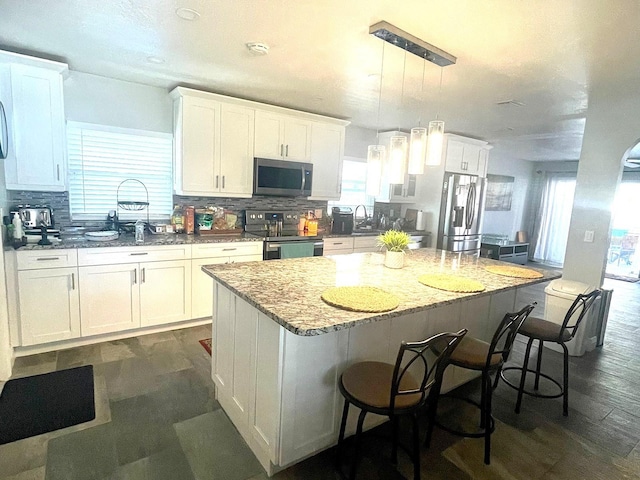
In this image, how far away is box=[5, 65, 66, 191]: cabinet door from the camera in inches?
111

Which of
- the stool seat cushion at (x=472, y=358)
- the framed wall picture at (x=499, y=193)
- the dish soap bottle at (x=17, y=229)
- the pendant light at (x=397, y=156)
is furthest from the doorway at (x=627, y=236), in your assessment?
the dish soap bottle at (x=17, y=229)

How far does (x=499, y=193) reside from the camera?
309 inches

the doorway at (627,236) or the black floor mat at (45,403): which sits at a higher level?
the doorway at (627,236)

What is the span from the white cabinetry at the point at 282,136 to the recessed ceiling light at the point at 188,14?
6.11 feet

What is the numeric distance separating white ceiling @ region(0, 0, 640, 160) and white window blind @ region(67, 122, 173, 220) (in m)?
0.59

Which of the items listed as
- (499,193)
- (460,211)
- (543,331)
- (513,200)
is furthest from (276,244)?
(513,200)

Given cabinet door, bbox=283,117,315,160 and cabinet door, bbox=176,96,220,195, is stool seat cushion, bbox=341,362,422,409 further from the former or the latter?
cabinet door, bbox=283,117,315,160

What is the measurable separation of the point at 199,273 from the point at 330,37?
2405 mm

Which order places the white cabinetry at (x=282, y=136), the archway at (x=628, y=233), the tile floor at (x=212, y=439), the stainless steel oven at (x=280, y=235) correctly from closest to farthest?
the tile floor at (x=212, y=439) < the stainless steel oven at (x=280, y=235) < the white cabinetry at (x=282, y=136) < the archway at (x=628, y=233)

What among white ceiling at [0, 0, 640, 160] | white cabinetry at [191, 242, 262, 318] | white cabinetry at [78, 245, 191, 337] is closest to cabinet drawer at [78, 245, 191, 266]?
white cabinetry at [78, 245, 191, 337]

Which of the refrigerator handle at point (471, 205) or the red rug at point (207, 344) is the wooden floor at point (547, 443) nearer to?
the red rug at point (207, 344)

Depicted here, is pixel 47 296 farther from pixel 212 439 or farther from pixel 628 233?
pixel 628 233

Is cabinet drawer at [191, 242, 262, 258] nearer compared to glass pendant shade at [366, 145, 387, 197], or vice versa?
glass pendant shade at [366, 145, 387, 197]

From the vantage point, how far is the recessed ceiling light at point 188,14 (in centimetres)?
197
